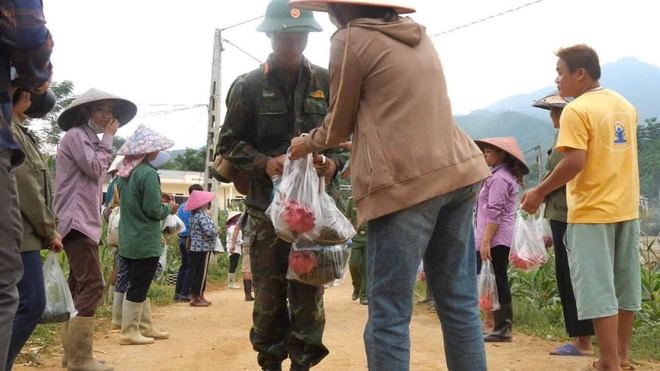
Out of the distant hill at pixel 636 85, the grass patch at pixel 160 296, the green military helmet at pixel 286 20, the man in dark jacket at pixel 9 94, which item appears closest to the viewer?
the man in dark jacket at pixel 9 94

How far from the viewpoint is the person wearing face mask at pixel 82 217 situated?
539 centimetres

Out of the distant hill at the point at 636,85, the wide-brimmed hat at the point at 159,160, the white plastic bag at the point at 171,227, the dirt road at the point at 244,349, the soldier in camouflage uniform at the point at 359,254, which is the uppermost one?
the distant hill at the point at 636,85

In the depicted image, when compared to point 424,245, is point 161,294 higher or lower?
lower

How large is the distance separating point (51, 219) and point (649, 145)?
2891 centimetres

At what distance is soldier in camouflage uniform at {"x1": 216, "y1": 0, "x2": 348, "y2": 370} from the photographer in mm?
4281

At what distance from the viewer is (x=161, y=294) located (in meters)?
12.1

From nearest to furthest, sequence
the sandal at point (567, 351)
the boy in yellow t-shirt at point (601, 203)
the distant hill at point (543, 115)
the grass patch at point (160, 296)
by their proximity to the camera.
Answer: the boy in yellow t-shirt at point (601, 203) < the sandal at point (567, 351) < the grass patch at point (160, 296) < the distant hill at point (543, 115)

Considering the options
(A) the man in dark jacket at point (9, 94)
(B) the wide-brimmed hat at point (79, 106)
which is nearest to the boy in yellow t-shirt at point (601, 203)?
(A) the man in dark jacket at point (9, 94)

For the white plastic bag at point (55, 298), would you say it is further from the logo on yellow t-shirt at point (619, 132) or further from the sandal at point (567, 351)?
the sandal at point (567, 351)

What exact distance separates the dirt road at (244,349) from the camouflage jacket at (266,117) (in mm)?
1829

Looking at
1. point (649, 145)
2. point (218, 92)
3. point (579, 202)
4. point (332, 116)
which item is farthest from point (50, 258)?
point (649, 145)

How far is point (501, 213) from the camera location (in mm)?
7062

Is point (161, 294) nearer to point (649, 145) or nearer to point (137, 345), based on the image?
point (137, 345)

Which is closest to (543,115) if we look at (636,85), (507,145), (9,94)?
(636,85)
